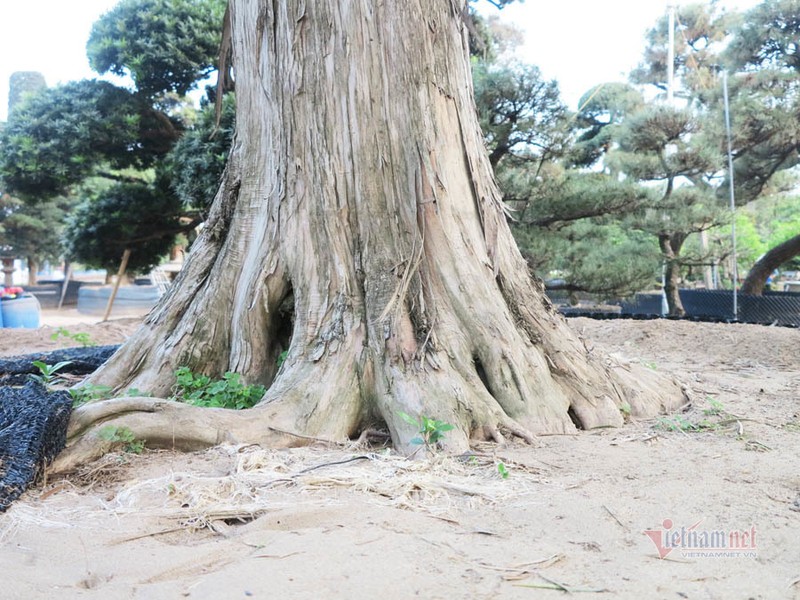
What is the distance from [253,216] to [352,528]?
1963 mm

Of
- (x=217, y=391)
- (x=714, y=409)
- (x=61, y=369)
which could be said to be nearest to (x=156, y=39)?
(x=61, y=369)

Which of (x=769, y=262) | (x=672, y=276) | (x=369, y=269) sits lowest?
(x=369, y=269)

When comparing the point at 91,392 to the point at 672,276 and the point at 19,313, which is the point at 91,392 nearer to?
the point at 19,313

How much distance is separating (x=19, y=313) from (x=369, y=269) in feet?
29.6

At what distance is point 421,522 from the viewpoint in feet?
5.97

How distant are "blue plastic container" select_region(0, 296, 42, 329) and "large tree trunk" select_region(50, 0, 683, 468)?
311 inches

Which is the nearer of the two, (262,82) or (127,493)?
(127,493)

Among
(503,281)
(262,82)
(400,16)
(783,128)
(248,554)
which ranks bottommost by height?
(248,554)

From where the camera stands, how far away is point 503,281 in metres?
3.19

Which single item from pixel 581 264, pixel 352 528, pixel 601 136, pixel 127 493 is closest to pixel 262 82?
pixel 127 493

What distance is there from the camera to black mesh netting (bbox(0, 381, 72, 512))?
2.00 m

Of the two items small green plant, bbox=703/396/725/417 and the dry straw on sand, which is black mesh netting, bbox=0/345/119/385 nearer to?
the dry straw on sand

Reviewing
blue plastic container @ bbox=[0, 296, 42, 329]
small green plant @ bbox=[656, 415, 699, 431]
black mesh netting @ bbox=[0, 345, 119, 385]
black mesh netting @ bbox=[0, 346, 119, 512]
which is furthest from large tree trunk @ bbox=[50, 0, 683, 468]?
blue plastic container @ bbox=[0, 296, 42, 329]

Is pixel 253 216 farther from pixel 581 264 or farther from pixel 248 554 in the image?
pixel 581 264
